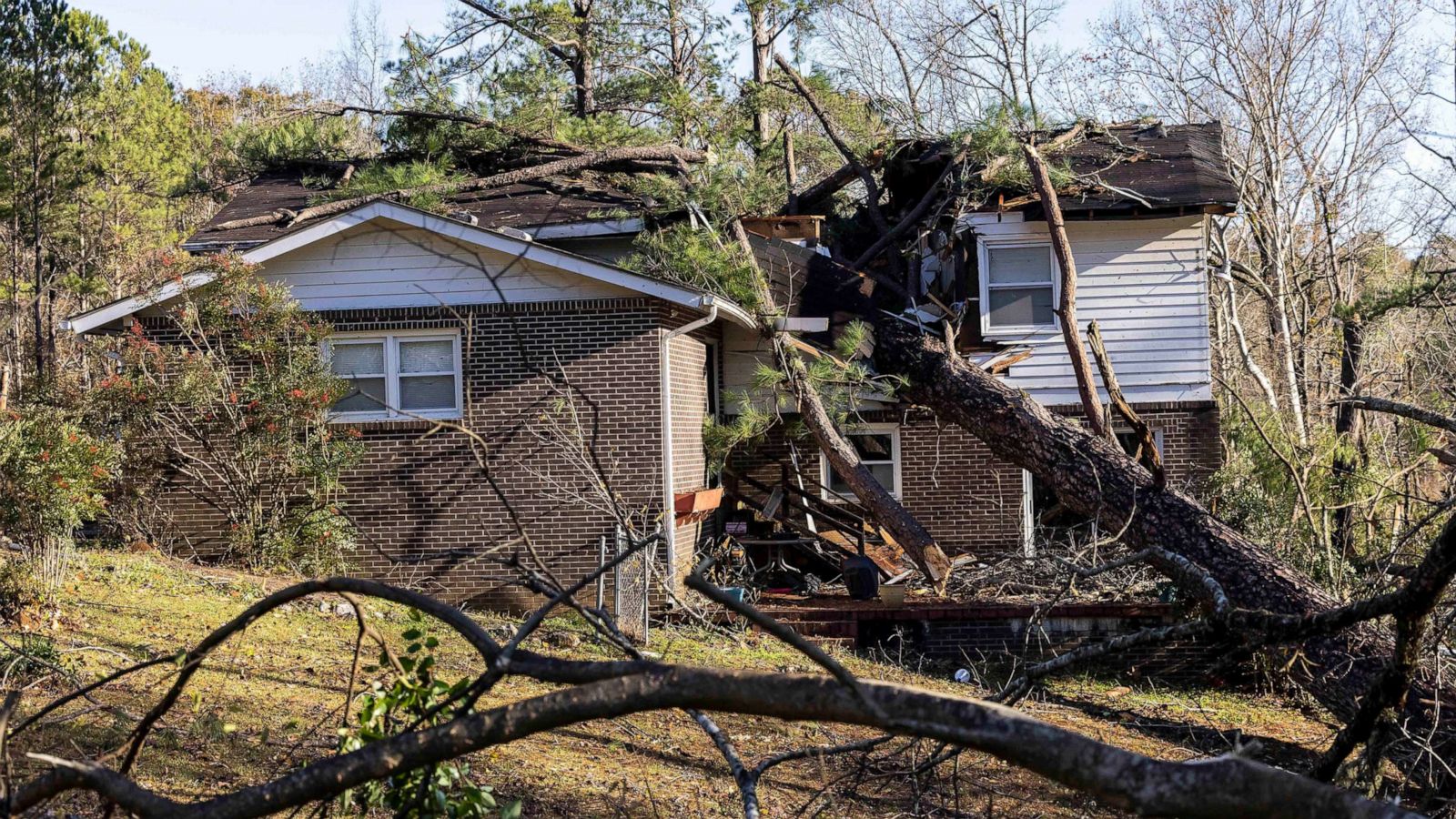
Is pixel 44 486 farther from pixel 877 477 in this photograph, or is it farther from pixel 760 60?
pixel 760 60

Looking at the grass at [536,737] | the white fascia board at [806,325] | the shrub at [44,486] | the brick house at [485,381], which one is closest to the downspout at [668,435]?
the brick house at [485,381]

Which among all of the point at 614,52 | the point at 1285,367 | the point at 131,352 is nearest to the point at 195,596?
the point at 131,352

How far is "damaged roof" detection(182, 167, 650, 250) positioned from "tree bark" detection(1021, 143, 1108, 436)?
494cm

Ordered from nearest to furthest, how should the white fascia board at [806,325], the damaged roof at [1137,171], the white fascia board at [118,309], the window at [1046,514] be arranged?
the white fascia board at [118,309] → the white fascia board at [806,325] → the window at [1046,514] → the damaged roof at [1137,171]

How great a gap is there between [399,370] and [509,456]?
1.66 meters

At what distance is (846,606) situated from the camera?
13227 mm

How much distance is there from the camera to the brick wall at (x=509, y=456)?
13289 millimetres

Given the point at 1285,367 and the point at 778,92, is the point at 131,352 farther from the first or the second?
the point at 1285,367

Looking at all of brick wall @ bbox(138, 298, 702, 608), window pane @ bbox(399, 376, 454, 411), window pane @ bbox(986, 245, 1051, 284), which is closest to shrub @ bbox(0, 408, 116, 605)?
brick wall @ bbox(138, 298, 702, 608)

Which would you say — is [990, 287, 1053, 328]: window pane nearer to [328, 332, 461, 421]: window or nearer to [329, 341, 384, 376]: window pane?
[328, 332, 461, 421]: window

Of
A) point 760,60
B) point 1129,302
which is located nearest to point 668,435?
point 1129,302

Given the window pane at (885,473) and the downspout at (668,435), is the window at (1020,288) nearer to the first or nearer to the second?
the window pane at (885,473)

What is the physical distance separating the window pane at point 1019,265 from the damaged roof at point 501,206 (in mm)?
4815

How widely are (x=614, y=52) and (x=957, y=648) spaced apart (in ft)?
49.1
